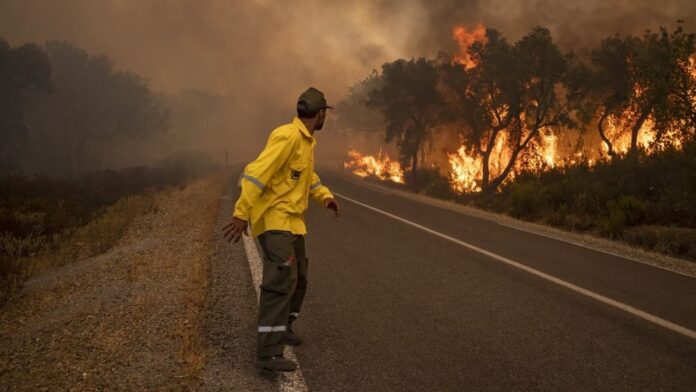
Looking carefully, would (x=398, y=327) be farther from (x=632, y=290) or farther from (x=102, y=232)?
(x=102, y=232)

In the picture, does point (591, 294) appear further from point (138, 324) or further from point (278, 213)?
point (138, 324)

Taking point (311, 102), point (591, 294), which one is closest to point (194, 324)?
point (311, 102)

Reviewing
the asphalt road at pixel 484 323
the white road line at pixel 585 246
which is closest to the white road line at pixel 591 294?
the asphalt road at pixel 484 323

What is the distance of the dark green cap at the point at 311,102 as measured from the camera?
3658mm

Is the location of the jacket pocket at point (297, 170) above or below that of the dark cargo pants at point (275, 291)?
above

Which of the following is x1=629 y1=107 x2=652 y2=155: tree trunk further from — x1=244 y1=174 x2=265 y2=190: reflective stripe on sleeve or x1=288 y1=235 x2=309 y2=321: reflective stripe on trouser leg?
x1=244 y1=174 x2=265 y2=190: reflective stripe on sleeve

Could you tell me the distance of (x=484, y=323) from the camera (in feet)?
15.1

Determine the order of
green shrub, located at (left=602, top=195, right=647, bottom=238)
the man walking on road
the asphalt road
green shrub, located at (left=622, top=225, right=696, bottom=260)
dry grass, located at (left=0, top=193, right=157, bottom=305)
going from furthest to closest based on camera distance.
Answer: green shrub, located at (left=602, top=195, right=647, bottom=238) → green shrub, located at (left=622, top=225, right=696, bottom=260) → dry grass, located at (left=0, top=193, right=157, bottom=305) → the asphalt road → the man walking on road

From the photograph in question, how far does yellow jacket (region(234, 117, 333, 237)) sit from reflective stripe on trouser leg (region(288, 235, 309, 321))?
139 millimetres

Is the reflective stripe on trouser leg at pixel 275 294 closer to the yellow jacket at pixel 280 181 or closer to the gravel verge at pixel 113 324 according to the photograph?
the yellow jacket at pixel 280 181

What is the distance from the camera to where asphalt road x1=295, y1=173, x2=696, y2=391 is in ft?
11.6

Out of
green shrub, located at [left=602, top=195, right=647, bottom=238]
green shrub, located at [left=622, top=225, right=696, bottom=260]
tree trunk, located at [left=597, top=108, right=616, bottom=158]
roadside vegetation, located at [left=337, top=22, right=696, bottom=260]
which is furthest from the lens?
tree trunk, located at [left=597, top=108, right=616, bottom=158]

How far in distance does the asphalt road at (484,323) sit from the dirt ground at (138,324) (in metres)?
0.69

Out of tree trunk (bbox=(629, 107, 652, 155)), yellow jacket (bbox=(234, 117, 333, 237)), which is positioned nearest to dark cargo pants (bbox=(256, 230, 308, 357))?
yellow jacket (bbox=(234, 117, 333, 237))
